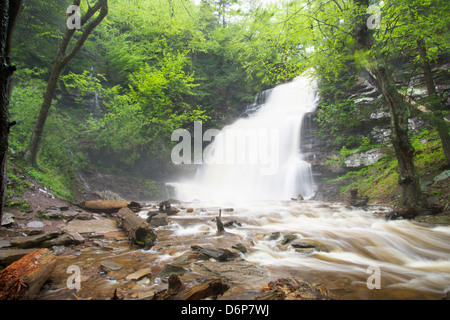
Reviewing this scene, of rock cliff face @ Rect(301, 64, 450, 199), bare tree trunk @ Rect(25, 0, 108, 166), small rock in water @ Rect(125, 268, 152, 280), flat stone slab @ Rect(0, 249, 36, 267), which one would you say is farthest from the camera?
rock cliff face @ Rect(301, 64, 450, 199)

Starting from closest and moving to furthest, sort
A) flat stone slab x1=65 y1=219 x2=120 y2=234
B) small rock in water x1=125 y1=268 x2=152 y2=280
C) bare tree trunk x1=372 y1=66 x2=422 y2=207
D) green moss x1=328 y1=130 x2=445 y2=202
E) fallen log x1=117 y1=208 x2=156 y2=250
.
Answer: small rock in water x1=125 y1=268 x2=152 y2=280 → fallen log x1=117 y1=208 x2=156 y2=250 → flat stone slab x1=65 y1=219 x2=120 y2=234 → bare tree trunk x1=372 y1=66 x2=422 y2=207 → green moss x1=328 y1=130 x2=445 y2=202

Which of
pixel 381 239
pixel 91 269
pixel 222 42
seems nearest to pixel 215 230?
pixel 91 269

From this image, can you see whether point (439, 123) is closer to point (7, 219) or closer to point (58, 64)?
point (7, 219)

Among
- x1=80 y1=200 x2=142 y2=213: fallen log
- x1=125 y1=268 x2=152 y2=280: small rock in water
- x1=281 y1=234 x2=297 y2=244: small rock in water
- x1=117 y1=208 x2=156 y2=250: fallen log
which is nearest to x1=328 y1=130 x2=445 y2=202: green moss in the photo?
x1=281 y1=234 x2=297 y2=244: small rock in water

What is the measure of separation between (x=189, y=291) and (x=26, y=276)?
1.56 metres

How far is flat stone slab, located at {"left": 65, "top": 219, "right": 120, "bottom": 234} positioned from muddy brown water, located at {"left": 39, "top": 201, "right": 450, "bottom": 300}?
0.02 meters

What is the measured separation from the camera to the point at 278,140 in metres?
17.1

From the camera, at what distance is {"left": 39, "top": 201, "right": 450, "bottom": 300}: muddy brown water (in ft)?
7.58

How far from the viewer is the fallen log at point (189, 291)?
1.92 meters

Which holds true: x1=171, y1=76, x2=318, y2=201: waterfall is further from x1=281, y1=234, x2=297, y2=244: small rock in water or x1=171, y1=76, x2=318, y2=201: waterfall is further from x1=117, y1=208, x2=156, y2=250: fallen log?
x1=117, y1=208, x2=156, y2=250: fallen log

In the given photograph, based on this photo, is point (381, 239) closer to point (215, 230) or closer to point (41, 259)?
point (215, 230)

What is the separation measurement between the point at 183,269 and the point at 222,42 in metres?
24.6

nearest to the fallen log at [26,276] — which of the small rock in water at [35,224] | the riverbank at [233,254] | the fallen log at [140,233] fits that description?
the riverbank at [233,254]

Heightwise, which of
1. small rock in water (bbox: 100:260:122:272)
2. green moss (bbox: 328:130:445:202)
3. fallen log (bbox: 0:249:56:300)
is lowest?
small rock in water (bbox: 100:260:122:272)
